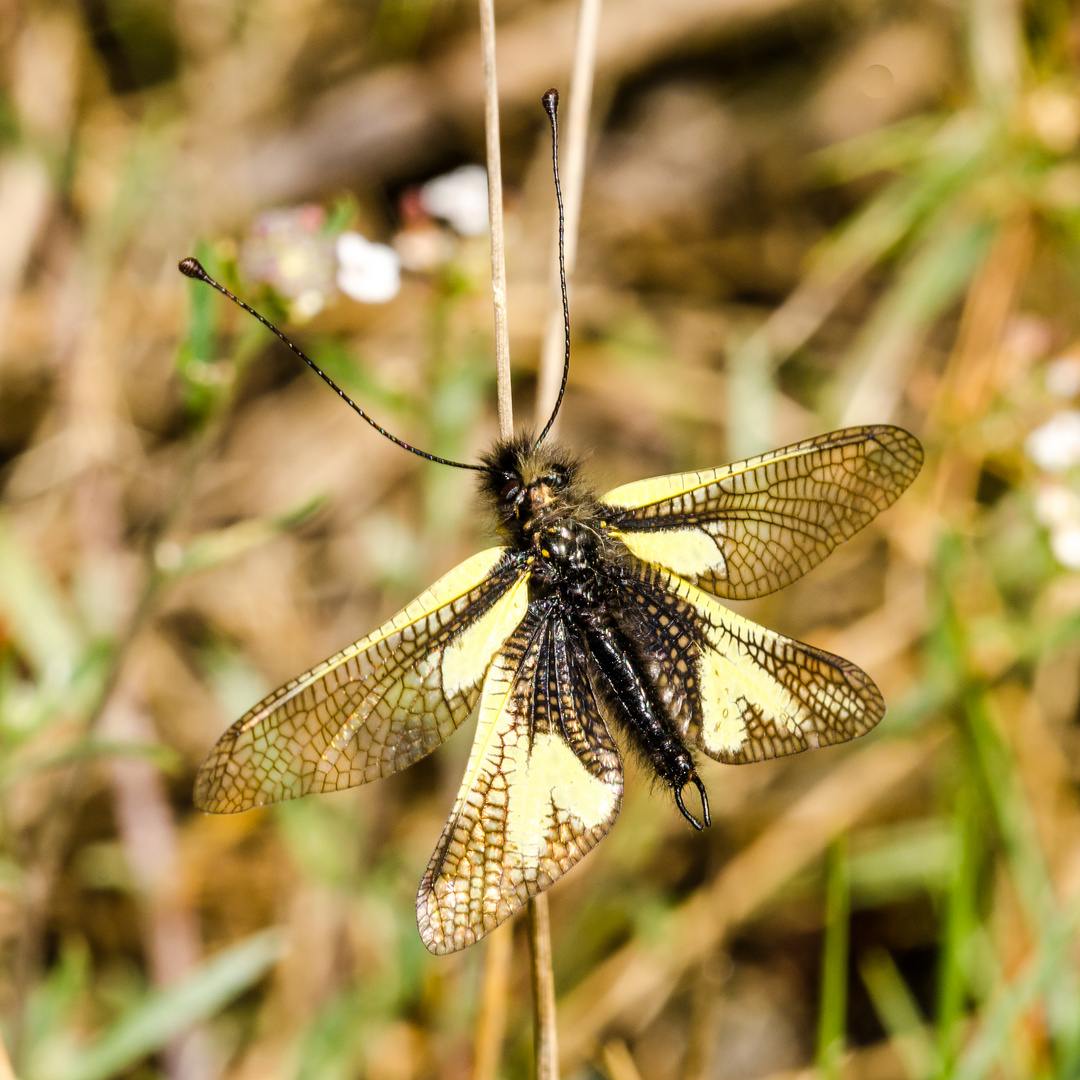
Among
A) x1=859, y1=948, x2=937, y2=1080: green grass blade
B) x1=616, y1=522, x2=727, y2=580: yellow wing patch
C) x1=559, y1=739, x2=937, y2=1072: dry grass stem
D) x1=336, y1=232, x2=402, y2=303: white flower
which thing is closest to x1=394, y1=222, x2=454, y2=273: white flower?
A: x1=336, y1=232, x2=402, y2=303: white flower

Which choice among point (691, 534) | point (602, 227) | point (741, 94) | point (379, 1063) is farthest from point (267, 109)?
point (379, 1063)

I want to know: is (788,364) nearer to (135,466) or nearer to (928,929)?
(928,929)

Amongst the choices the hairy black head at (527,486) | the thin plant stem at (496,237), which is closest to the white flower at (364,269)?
the thin plant stem at (496,237)

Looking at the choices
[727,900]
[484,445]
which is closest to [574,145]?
[484,445]

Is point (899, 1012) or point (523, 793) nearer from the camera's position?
point (523, 793)

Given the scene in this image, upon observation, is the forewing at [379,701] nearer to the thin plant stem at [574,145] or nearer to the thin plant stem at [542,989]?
the thin plant stem at [542,989]

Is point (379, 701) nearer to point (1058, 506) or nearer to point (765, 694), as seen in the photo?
point (765, 694)
